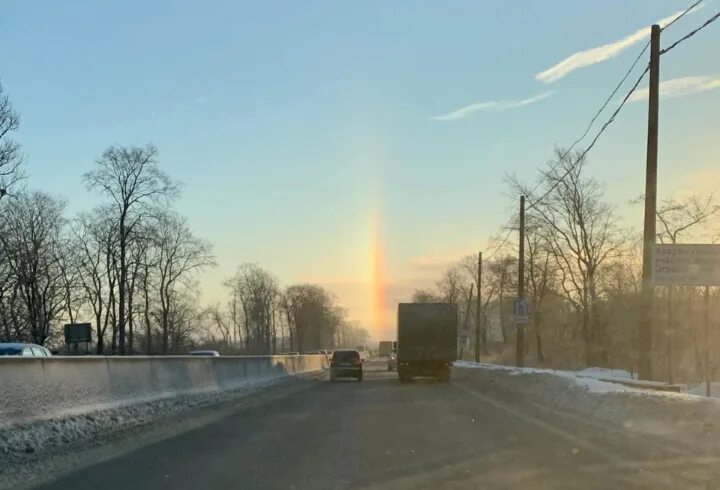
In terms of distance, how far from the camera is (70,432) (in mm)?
13641

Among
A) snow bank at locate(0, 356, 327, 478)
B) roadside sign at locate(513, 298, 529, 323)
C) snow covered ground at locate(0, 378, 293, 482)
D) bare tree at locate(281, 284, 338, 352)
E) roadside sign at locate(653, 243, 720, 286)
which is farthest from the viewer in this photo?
bare tree at locate(281, 284, 338, 352)

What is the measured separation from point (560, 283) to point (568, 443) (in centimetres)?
5935

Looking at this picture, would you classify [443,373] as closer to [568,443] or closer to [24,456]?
[568,443]

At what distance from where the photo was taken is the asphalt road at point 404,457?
9.07m

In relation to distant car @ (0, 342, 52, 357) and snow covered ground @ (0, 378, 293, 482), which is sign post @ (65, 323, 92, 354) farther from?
snow covered ground @ (0, 378, 293, 482)

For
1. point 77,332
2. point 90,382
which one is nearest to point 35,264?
point 77,332

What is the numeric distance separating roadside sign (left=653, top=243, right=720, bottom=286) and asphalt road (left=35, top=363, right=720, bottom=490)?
3.68m

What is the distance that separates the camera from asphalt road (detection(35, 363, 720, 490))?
907 centimetres

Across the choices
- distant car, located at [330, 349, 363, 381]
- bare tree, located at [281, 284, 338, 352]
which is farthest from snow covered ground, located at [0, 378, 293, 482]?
bare tree, located at [281, 284, 338, 352]

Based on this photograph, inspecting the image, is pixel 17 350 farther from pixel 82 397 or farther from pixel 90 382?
pixel 82 397

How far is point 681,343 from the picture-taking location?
5334 centimetres

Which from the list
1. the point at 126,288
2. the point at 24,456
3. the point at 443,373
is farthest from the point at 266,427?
the point at 126,288

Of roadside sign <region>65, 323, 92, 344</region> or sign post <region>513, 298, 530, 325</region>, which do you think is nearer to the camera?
sign post <region>513, 298, 530, 325</region>

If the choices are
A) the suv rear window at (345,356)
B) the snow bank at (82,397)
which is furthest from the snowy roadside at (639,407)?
the suv rear window at (345,356)
